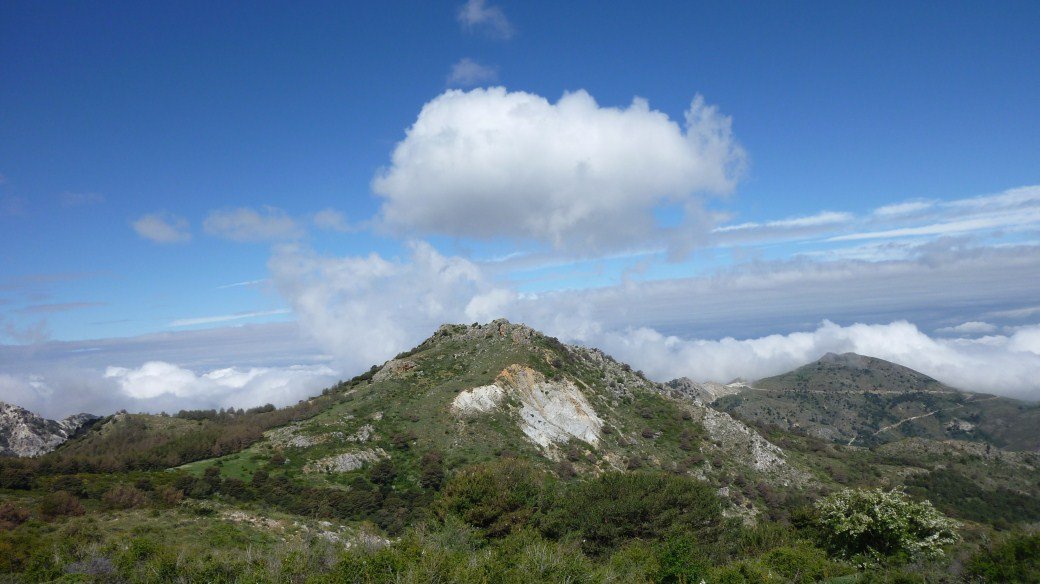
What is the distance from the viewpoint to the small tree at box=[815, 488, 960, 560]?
33312 millimetres

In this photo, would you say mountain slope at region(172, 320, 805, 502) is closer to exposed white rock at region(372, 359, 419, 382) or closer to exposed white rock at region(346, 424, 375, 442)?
exposed white rock at region(346, 424, 375, 442)

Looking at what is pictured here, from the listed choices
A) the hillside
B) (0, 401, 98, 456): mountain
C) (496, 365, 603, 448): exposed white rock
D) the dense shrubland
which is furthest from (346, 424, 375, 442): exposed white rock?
(0, 401, 98, 456): mountain

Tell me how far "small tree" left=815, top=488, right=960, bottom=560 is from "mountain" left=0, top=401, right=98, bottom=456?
115 metres

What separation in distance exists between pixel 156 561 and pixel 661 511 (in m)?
34.5

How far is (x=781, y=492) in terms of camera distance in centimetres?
8150

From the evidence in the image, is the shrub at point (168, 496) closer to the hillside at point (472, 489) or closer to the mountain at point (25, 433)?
the hillside at point (472, 489)

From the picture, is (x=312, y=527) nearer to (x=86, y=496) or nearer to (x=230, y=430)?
(x=86, y=496)

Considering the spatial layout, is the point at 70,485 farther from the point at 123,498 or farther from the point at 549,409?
the point at 549,409

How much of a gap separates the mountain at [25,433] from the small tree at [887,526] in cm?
11455

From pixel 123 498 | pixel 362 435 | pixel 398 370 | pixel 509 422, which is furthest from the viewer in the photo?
pixel 398 370

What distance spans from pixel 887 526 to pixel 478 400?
55996 millimetres


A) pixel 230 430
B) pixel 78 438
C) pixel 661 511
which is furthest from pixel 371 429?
pixel 78 438

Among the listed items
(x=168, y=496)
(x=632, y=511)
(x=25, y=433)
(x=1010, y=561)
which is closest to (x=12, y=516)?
(x=168, y=496)

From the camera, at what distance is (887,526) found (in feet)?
112
